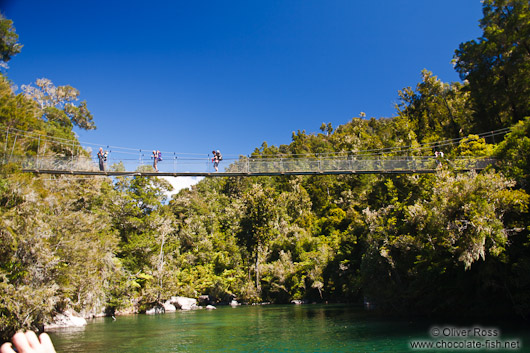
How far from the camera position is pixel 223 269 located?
3569cm

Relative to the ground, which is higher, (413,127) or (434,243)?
(413,127)

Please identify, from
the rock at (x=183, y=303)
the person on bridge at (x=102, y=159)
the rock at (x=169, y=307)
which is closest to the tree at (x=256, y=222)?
the rock at (x=183, y=303)

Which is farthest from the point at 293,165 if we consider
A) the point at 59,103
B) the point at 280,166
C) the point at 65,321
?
the point at 59,103

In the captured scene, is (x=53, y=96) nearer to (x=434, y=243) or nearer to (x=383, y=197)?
(x=383, y=197)

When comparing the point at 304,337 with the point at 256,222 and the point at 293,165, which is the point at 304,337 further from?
the point at 256,222

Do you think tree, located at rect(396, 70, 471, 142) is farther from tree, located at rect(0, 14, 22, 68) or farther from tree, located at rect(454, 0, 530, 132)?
tree, located at rect(0, 14, 22, 68)

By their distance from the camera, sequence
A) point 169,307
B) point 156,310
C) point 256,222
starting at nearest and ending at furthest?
point 156,310 < point 169,307 < point 256,222

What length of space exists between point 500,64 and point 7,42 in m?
28.9

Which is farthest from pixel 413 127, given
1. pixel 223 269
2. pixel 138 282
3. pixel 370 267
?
pixel 138 282

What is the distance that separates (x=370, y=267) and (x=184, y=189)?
138 feet

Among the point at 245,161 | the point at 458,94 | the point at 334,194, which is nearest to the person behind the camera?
the point at 245,161

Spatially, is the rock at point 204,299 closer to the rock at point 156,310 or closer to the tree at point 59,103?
the rock at point 156,310

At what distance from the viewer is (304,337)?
1309 cm

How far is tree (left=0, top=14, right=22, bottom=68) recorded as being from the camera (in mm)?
19672
